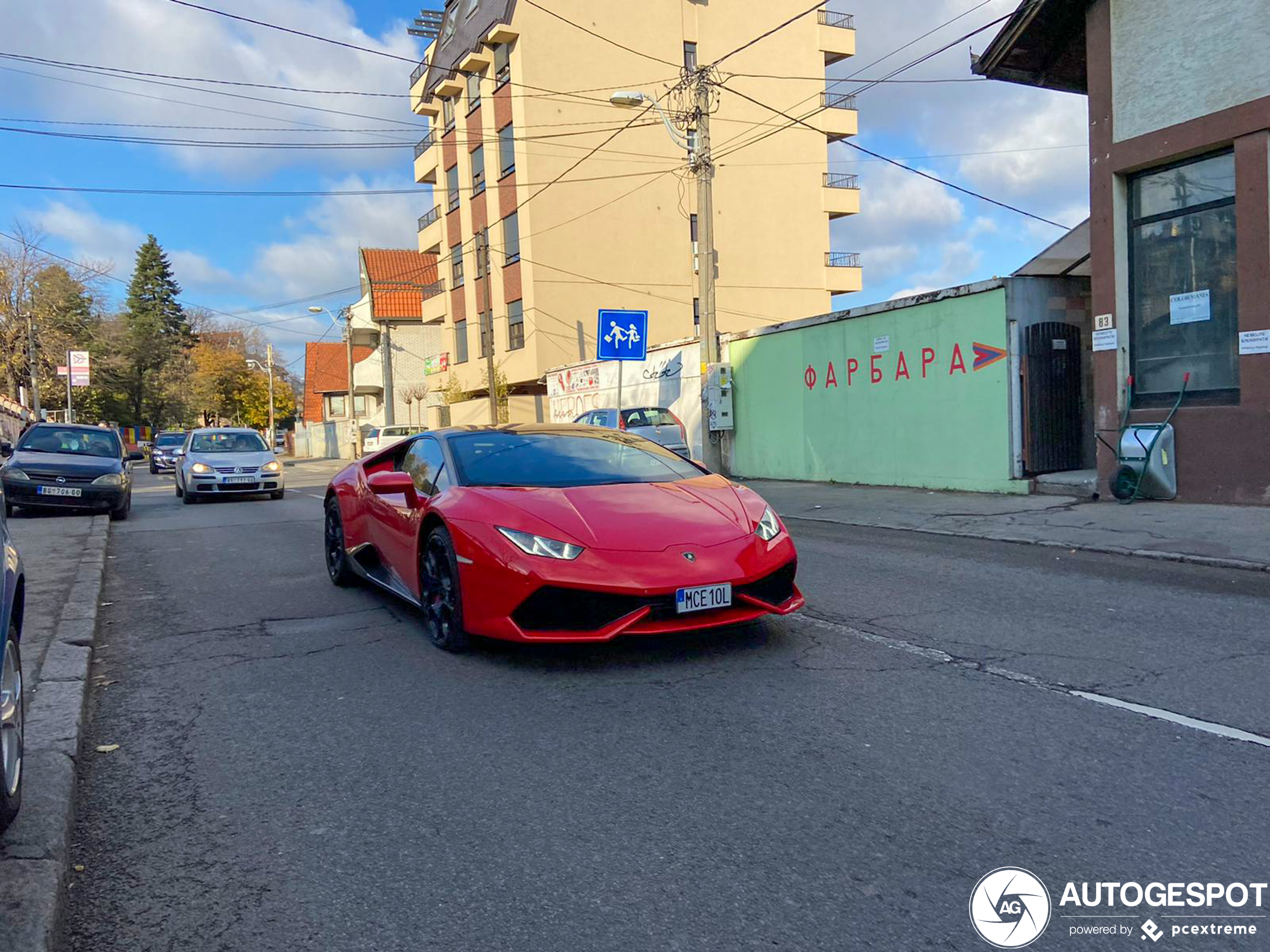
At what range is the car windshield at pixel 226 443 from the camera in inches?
744

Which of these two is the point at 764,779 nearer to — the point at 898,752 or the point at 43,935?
the point at 898,752

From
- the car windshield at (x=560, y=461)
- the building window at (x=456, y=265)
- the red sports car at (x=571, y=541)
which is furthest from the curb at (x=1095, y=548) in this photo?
the building window at (x=456, y=265)

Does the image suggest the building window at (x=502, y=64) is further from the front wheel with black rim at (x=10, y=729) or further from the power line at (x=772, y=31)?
the front wheel with black rim at (x=10, y=729)

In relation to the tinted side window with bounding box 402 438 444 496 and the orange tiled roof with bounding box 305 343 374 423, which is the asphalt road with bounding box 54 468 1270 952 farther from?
the orange tiled roof with bounding box 305 343 374 423

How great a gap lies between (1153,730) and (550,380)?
91.4 feet

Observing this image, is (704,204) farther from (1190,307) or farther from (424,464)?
(424,464)

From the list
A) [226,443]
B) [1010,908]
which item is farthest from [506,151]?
[1010,908]

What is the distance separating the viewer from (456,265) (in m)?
41.5

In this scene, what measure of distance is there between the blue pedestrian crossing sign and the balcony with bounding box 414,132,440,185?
28.6 m

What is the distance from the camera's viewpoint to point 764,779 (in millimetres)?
3559

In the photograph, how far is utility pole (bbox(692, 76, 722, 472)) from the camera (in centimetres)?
1811

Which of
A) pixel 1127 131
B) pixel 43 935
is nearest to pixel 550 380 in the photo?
pixel 1127 131

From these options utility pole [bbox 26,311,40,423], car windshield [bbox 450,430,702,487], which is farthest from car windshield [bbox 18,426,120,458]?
utility pole [bbox 26,311,40,423]

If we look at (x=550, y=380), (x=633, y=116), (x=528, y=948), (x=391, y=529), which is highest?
(x=633, y=116)
